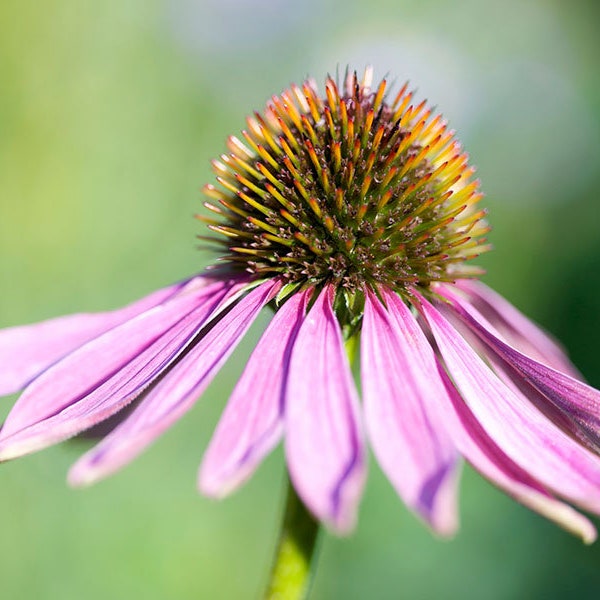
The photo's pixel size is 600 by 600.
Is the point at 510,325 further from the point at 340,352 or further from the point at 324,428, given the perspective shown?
the point at 324,428

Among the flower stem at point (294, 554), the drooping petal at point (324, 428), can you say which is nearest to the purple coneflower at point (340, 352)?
the drooping petal at point (324, 428)

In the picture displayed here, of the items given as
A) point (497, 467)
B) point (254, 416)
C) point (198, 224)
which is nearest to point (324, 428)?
point (254, 416)

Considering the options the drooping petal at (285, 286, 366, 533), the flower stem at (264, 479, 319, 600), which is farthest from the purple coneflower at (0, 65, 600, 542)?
the flower stem at (264, 479, 319, 600)

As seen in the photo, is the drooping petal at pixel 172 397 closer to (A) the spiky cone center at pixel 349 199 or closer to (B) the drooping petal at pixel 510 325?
(A) the spiky cone center at pixel 349 199

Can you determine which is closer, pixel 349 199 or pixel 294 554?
pixel 294 554

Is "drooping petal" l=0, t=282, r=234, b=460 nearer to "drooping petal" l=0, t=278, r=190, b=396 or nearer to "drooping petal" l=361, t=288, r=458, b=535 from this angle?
"drooping petal" l=0, t=278, r=190, b=396

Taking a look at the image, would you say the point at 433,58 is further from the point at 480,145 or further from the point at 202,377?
the point at 202,377

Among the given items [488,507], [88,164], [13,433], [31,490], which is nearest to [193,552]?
[31,490]
